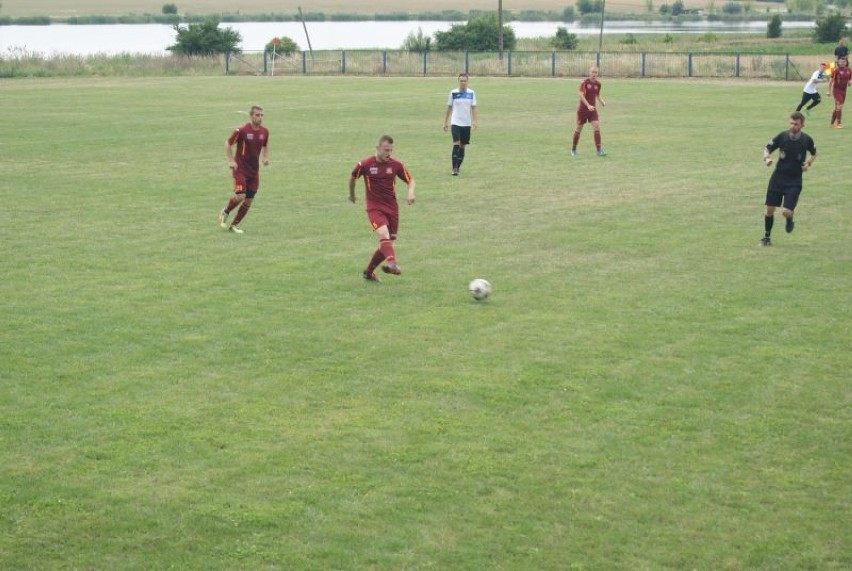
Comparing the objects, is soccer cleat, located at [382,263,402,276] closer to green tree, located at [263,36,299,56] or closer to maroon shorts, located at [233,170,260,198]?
maroon shorts, located at [233,170,260,198]

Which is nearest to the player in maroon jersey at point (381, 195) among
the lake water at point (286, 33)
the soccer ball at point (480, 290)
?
the soccer ball at point (480, 290)

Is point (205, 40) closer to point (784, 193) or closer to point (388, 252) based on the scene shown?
point (784, 193)

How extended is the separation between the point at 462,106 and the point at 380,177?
10838 mm

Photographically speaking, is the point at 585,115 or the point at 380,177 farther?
the point at 585,115

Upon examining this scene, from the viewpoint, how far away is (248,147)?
19.2 metres

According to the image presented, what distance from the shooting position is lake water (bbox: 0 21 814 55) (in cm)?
10550

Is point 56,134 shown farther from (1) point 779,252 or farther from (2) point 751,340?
(2) point 751,340

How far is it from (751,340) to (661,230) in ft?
21.6

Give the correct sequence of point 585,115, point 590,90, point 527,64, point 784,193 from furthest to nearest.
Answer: point 527,64 → point 590,90 → point 585,115 → point 784,193

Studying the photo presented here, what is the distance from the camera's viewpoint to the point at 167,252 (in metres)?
17.8

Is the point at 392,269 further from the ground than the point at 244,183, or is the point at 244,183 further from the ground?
the point at 244,183

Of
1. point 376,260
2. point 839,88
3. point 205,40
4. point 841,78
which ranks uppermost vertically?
point 205,40

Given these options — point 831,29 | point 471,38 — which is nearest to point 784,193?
point 471,38

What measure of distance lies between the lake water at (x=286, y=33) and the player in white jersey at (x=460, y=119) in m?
66.7
